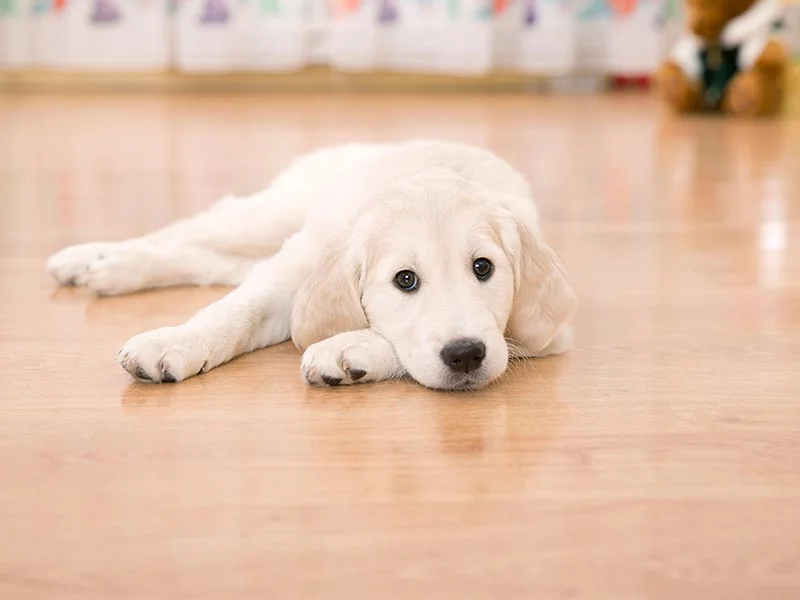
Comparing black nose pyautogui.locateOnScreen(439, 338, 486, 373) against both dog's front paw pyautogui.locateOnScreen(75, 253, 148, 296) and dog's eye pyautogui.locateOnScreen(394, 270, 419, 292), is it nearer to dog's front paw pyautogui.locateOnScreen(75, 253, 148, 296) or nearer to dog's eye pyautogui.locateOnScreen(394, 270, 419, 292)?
dog's eye pyautogui.locateOnScreen(394, 270, 419, 292)

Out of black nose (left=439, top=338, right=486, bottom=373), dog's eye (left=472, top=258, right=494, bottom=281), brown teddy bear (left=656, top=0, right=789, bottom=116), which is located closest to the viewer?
black nose (left=439, top=338, right=486, bottom=373)

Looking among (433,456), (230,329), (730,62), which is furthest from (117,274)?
(730,62)

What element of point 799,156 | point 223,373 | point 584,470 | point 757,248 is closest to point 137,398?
point 223,373

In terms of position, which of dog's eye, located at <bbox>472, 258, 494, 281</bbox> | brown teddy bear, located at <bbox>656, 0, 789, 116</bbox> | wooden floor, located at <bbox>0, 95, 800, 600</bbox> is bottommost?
wooden floor, located at <bbox>0, 95, 800, 600</bbox>

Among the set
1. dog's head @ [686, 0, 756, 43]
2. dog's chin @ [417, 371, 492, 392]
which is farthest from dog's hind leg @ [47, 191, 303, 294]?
dog's head @ [686, 0, 756, 43]

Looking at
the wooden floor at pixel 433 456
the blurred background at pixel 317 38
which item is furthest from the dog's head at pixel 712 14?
the wooden floor at pixel 433 456

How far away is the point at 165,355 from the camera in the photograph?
162 centimetres

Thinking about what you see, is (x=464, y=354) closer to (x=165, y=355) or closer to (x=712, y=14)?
(x=165, y=355)

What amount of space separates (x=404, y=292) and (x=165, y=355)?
14.1 inches

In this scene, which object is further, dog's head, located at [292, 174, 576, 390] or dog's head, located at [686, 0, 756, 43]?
dog's head, located at [686, 0, 756, 43]

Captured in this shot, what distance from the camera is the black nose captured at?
1.54 meters

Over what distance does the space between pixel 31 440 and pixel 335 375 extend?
1.43 ft

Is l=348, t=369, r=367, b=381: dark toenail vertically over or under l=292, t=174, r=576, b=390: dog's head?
under

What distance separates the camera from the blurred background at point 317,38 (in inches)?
240
